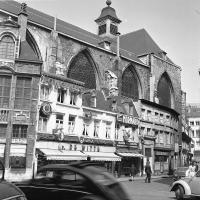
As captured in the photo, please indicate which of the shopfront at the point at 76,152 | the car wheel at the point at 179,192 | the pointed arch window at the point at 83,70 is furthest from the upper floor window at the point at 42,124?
the car wheel at the point at 179,192

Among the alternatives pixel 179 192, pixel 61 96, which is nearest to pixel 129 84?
pixel 61 96

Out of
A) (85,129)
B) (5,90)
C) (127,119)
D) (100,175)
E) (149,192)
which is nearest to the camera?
(100,175)

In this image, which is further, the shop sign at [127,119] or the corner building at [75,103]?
the shop sign at [127,119]

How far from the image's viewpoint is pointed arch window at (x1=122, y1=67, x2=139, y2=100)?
4491 centimetres

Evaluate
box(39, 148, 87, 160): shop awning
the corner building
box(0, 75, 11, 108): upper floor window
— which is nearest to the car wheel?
the corner building

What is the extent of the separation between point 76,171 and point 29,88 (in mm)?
18338

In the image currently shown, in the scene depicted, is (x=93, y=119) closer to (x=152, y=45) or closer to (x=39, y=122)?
(x=39, y=122)

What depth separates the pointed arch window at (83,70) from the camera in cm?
3851

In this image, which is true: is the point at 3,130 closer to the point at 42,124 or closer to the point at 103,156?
the point at 42,124

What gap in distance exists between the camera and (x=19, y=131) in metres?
Result: 24.9

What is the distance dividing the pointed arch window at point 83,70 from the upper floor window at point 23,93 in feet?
40.0

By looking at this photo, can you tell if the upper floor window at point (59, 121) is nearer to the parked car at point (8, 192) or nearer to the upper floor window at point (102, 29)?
the parked car at point (8, 192)

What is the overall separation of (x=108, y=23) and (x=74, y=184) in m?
54.5

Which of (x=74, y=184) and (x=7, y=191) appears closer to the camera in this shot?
(x=7, y=191)
